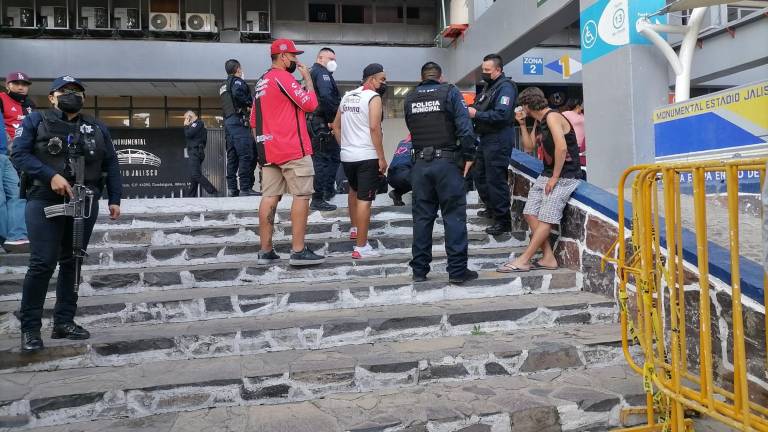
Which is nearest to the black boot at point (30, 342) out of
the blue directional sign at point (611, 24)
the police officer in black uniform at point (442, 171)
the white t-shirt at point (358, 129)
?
the police officer in black uniform at point (442, 171)

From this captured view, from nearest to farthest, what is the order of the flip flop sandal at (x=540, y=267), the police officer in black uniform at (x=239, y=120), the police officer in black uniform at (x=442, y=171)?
1. the police officer in black uniform at (x=442, y=171)
2. the flip flop sandal at (x=540, y=267)
3. the police officer in black uniform at (x=239, y=120)

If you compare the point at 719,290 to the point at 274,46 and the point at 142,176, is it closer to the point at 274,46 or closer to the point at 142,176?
the point at 274,46

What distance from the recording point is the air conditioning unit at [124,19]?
14.1 meters

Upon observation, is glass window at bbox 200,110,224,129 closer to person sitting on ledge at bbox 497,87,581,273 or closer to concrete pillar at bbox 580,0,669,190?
concrete pillar at bbox 580,0,669,190

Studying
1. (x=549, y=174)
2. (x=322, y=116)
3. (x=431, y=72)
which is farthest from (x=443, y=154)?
(x=322, y=116)

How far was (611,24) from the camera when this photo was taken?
21.9 ft

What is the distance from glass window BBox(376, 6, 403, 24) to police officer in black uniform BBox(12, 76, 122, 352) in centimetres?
1251

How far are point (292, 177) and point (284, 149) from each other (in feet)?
0.81

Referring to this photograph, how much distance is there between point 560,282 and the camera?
490 cm

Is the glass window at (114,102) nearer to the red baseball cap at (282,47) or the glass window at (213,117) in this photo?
the glass window at (213,117)

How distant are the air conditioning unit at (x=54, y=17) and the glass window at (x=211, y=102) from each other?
3669 mm

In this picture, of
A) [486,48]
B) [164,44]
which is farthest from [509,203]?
[164,44]

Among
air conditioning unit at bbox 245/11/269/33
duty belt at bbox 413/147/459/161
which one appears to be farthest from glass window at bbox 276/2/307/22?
duty belt at bbox 413/147/459/161

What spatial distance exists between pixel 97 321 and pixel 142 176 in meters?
8.46
